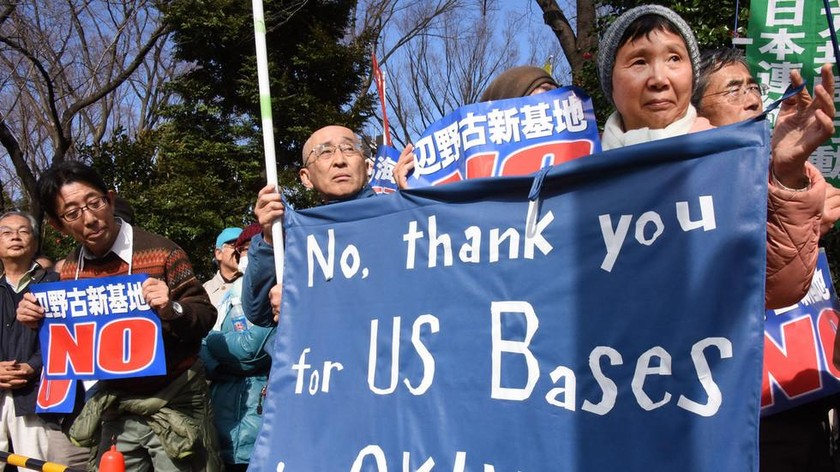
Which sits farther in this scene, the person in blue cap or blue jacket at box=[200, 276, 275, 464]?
the person in blue cap

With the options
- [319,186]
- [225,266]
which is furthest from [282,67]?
[319,186]

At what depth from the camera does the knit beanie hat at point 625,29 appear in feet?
5.79

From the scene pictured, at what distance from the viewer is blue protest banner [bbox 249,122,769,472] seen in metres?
1.40

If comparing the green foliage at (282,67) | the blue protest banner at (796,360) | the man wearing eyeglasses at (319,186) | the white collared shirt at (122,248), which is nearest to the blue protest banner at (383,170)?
the man wearing eyeglasses at (319,186)

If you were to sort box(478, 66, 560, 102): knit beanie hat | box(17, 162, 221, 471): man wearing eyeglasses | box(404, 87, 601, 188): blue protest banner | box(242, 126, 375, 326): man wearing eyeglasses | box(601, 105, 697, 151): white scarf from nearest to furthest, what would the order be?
box(601, 105, 697, 151): white scarf
box(404, 87, 601, 188): blue protest banner
box(242, 126, 375, 326): man wearing eyeglasses
box(478, 66, 560, 102): knit beanie hat
box(17, 162, 221, 471): man wearing eyeglasses

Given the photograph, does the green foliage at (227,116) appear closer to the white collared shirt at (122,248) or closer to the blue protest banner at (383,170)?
the blue protest banner at (383,170)

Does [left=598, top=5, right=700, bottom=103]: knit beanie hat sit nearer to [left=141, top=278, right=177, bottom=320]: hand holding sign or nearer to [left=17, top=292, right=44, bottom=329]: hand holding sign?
[left=141, top=278, right=177, bottom=320]: hand holding sign

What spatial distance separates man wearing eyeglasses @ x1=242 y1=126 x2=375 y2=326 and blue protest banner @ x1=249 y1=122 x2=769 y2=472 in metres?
0.37

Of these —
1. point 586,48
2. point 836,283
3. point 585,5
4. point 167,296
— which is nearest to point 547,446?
point 167,296

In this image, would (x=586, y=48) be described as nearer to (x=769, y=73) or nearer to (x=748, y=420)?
(x=769, y=73)

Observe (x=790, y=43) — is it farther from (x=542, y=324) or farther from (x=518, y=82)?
(x=542, y=324)

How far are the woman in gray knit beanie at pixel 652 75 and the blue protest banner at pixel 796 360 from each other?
84 cm

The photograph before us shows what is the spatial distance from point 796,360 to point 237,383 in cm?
243

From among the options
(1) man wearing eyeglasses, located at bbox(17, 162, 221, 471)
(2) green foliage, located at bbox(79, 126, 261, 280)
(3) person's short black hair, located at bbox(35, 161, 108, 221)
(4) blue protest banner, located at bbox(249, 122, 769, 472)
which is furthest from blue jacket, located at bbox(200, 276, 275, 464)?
(2) green foliage, located at bbox(79, 126, 261, 280)
